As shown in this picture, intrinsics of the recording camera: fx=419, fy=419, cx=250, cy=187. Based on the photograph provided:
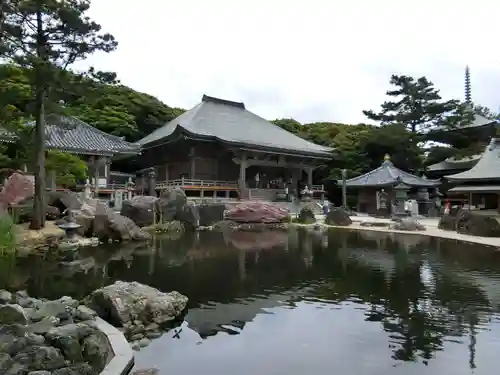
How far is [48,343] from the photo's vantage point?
4.04 m

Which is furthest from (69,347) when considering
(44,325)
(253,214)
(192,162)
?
(192,162)

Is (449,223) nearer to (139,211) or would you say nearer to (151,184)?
(139,211)

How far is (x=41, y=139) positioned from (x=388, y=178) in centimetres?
2166

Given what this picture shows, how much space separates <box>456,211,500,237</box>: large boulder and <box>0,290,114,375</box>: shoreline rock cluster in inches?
632

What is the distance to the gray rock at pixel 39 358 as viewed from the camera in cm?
361

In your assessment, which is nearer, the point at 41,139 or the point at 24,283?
the point at 24,283

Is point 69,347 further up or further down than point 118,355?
further up

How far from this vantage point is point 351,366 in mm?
4621

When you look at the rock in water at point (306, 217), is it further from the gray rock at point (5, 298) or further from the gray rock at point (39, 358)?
the gray rock at point (39, 358)

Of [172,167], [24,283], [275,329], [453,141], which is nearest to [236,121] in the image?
[172,167]

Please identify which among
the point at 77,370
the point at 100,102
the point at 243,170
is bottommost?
the point at 77,370

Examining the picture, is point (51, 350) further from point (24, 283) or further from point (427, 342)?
point (24, 283)

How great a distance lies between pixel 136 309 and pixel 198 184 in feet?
69.8

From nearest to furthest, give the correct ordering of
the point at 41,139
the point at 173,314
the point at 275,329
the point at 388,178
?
the point at 275,329, the point at 173,314, the point at 41,139, the point at 388,178
